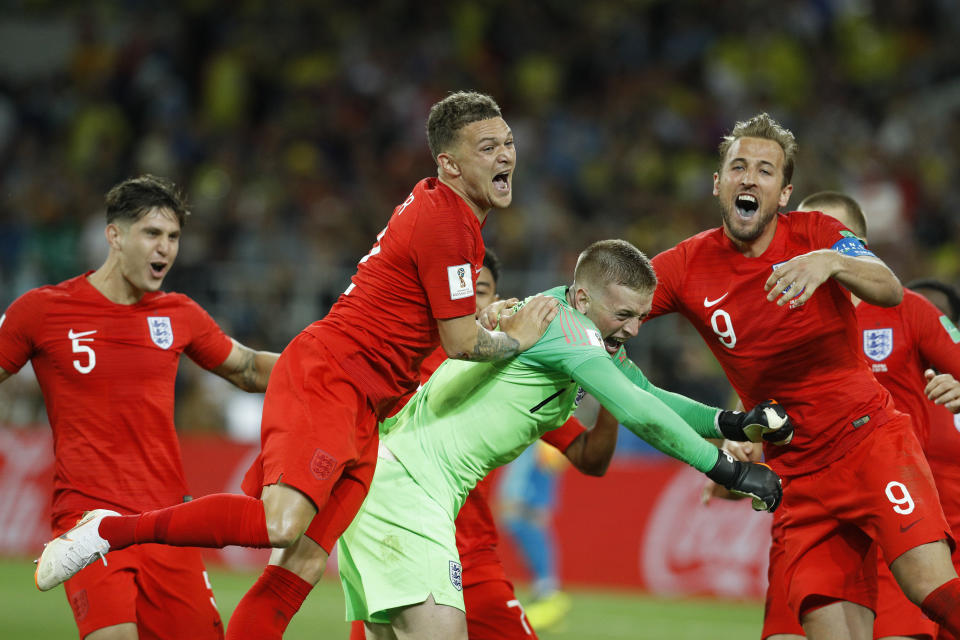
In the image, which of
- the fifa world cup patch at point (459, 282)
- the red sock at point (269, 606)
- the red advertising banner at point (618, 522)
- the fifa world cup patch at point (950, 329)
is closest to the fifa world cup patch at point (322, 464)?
the red sock at point (269, 606)

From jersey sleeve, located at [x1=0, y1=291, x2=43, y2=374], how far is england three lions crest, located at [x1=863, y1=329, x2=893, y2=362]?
428 cm

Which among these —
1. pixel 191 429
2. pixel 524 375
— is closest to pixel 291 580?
pixel 524 375

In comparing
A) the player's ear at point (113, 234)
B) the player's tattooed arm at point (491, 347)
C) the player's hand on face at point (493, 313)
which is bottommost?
the player's tattooed arm at point (491, 347)

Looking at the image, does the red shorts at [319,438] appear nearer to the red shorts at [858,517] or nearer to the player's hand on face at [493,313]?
the player's hand on face at [493,313]

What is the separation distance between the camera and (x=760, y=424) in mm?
5605

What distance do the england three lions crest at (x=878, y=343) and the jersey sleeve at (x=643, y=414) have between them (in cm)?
167

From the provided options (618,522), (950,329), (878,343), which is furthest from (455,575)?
(618,522)

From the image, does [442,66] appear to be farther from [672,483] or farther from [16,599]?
[16,599]

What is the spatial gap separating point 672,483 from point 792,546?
267 inches

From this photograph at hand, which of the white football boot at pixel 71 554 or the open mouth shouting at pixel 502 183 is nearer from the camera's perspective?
the white football boot at pixel 71 554

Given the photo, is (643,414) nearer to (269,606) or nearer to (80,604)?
(269,606)

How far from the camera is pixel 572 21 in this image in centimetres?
1886

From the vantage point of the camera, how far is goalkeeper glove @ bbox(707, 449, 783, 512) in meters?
5.19

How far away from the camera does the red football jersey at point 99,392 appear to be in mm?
6145
